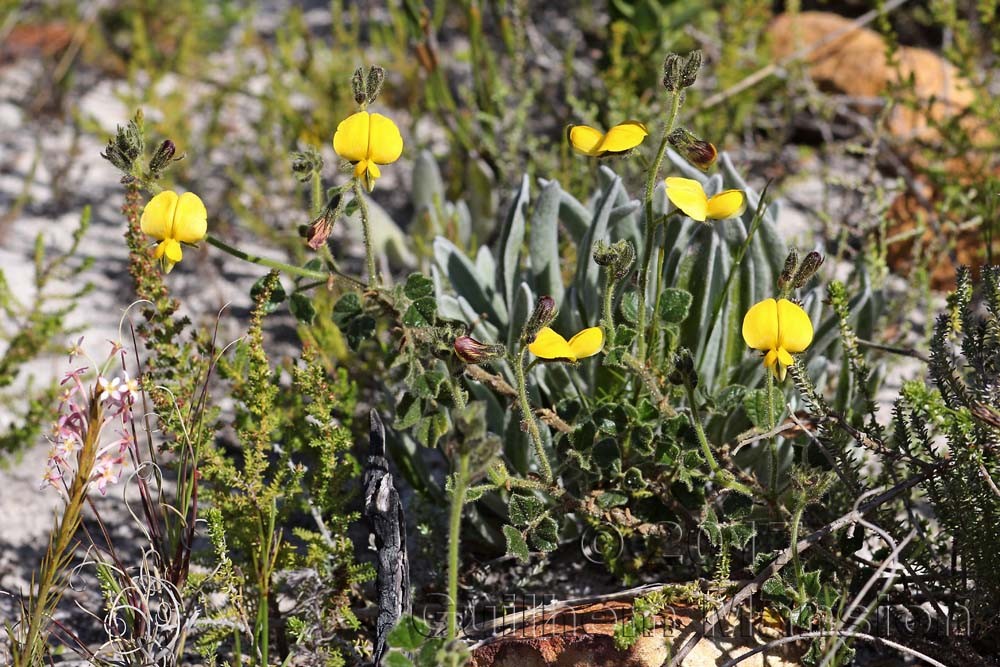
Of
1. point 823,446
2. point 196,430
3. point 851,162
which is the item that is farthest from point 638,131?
point 851,162

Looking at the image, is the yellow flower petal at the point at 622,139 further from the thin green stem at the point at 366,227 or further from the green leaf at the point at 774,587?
the green leaf at the point at 774,587

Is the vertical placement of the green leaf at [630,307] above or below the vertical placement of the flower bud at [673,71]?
below

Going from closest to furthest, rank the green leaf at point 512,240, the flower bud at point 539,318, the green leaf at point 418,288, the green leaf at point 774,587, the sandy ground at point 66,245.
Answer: the flower bud at point 539,318 → the green leaf at point 774,587 → the green leaf at point 418,288 → the green leaf at point 512,240 → the sandy ground at point 66,245

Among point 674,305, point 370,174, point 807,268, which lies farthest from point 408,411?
point 807,268

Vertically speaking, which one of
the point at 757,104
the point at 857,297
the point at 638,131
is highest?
the point at 757,104

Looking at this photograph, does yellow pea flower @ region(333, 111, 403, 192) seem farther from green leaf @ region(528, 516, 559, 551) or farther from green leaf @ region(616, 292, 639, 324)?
green leaf @ region(528, 516, 559, 551)

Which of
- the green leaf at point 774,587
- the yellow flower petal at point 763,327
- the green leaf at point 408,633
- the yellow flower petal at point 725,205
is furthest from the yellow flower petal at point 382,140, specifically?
the green leaf at point 774,587

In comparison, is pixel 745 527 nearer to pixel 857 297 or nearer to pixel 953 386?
pixel 953 386
